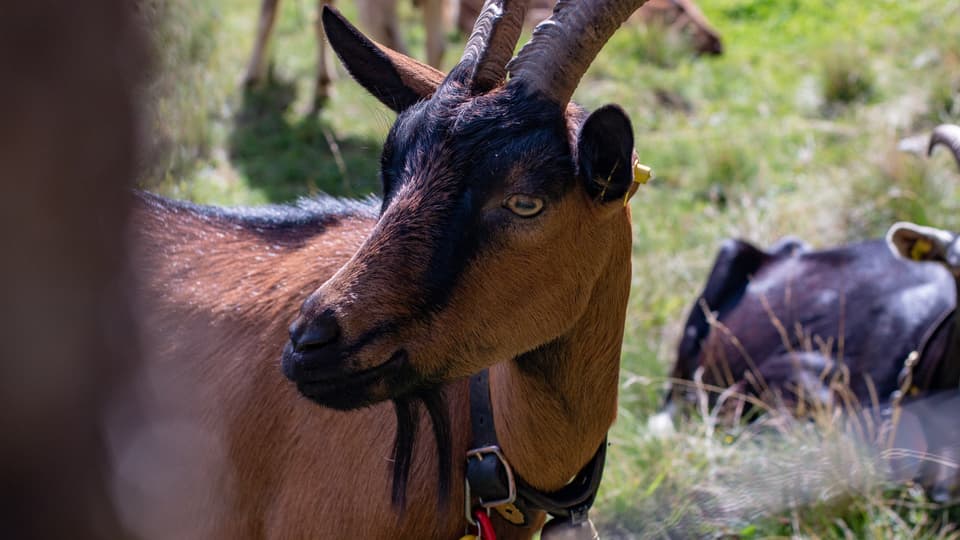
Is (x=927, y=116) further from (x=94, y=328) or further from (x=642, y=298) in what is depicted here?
(x=94, y=328)

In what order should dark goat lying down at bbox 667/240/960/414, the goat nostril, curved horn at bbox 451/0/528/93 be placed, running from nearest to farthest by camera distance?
the goat nostril < curved horn at bbox 451/0/528/93 < dark goat lying down at bbox 667/240/960/414

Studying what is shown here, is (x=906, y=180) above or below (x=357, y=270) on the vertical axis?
below

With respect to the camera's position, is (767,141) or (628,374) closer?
(628,374)

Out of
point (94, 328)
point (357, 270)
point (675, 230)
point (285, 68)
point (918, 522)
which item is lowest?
point (918, 522)

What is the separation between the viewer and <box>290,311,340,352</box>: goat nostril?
6.73 feet

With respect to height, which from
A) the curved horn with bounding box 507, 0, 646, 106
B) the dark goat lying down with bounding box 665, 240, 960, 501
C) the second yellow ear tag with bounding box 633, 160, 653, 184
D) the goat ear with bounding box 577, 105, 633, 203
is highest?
the curved horn with bounding box 507, 0, 646, 106

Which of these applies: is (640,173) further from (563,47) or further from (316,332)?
(316,332)

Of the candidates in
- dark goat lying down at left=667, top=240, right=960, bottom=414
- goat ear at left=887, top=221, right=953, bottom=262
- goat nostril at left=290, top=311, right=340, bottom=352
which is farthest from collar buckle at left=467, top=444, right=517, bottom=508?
goat ear at left=887, top=221, right=953, bottom=262

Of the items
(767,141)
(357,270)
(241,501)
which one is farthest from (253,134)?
(357,270)

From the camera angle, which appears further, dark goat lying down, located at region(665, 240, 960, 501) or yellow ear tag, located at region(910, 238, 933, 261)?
dark goat lying down, located at region(665, 240, 960, 501)

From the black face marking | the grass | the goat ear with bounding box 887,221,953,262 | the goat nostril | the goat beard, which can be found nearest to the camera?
the goat nostril

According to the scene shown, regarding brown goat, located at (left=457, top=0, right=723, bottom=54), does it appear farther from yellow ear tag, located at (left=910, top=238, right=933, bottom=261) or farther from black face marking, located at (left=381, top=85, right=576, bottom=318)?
black face marking, located at (left=381, top=85, right=576, bottom=318)

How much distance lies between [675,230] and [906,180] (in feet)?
4.99

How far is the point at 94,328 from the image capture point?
890 mm
